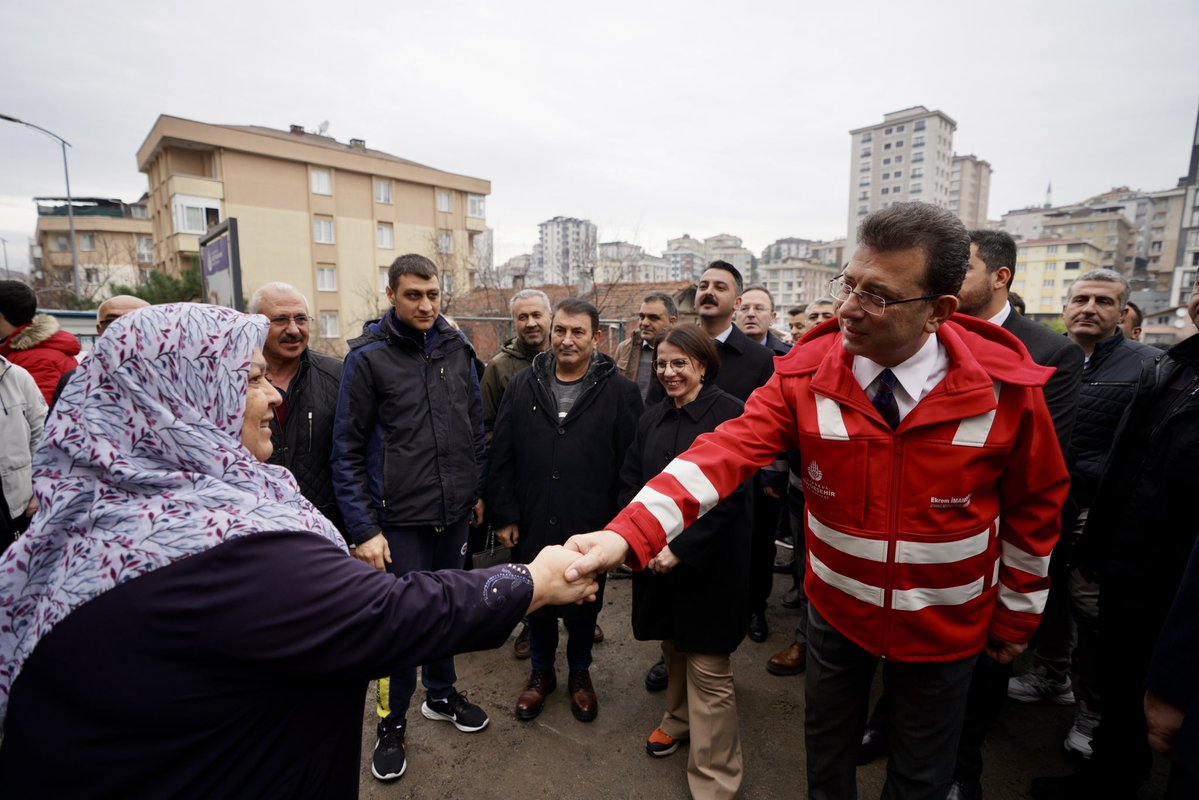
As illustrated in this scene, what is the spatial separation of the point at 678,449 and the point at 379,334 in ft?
5.77

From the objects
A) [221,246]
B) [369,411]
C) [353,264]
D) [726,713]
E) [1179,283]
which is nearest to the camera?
[726,713]

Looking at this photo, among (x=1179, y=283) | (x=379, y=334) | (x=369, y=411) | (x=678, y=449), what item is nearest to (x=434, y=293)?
(x=379, y=334)

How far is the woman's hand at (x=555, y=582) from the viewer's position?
1.64 meters

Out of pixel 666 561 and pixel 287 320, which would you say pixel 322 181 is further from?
pixel 666 561

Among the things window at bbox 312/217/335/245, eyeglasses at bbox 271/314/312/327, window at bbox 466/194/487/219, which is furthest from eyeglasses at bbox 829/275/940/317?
window at bbox 466/194/487/219

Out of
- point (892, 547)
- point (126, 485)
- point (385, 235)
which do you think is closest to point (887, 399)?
point (892, 547)

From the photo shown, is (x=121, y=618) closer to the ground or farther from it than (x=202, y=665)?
farther from it

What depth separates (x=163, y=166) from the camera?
2814 cm

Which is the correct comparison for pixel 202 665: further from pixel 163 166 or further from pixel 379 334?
pixel 163 166

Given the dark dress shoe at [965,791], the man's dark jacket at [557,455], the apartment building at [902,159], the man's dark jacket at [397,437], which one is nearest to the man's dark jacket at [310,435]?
the man's dark jacket at [397,437]

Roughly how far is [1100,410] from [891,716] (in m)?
2.46

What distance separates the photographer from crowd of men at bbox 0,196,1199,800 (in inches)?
72.7

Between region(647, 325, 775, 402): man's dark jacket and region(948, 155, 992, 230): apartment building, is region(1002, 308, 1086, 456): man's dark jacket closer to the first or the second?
region(647, 325, 775, 402): man's dark jacket

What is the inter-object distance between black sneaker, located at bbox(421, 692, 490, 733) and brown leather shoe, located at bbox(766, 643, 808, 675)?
1.88 metres
